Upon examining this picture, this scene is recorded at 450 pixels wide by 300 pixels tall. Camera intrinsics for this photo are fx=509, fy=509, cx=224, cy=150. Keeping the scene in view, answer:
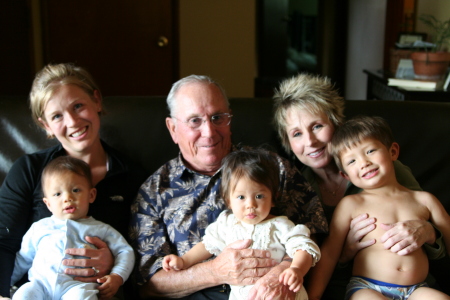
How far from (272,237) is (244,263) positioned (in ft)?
0.41

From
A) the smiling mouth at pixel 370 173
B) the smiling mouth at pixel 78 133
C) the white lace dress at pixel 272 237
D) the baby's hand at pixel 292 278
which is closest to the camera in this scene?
the baby's hand at pixel 292 278

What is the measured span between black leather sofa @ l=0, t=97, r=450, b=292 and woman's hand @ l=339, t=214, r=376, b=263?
50 cm

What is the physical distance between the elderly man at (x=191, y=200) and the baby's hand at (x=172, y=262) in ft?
0.20

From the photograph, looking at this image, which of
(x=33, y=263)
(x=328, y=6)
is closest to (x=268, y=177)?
(x=33, y=263)

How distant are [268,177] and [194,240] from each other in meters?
0.42

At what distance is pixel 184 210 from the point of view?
6.24 ft

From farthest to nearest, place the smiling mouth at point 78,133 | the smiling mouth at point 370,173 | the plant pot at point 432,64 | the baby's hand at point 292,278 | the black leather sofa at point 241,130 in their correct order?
the plant pot at point 432,64, the black leather sofa at point 241,130, the smiling mouth at point 78,133, the smiling mouth at point 370,173, the baby's hand at point 292,278

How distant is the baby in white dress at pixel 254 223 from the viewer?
5.32ft

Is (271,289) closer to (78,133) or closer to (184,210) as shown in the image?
(184,210)

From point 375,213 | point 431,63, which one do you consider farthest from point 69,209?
point 431,63

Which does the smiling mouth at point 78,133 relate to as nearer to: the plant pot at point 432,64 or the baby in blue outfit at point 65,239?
the baby in blue outfit at point 65,239

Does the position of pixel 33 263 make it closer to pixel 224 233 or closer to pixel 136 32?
pixel 224 233

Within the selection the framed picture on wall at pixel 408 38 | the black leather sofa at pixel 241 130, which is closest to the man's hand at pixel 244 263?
the black leather sofa at pixel 241 130

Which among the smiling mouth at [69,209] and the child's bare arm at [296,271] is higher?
the smiling mouth at [69,209]
